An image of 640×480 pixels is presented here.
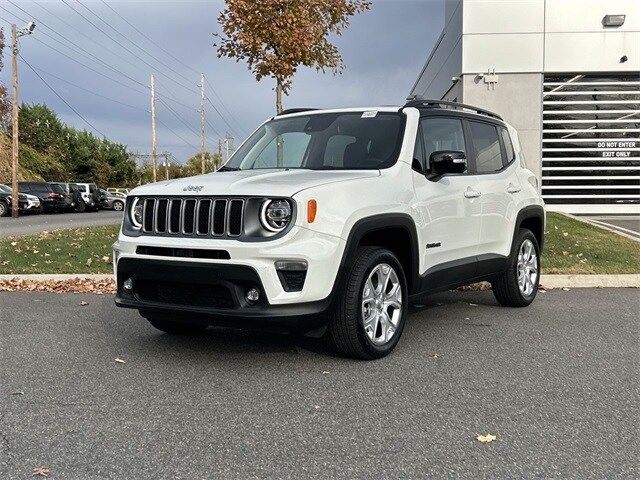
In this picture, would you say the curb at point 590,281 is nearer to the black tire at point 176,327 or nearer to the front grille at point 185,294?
the black tire at point 176,327

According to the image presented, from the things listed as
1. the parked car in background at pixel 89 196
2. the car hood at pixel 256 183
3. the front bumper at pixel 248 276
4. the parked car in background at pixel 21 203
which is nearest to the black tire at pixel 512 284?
the car hood at pixel 256 183

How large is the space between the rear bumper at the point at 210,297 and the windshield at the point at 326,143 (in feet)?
4.85

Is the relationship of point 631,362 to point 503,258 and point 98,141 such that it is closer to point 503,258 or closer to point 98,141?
point 503,258

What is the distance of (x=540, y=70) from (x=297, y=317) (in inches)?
748

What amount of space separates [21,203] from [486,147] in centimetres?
3040

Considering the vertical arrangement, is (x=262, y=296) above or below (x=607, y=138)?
below

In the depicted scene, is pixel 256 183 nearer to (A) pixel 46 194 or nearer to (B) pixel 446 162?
(B) pixel 446 162

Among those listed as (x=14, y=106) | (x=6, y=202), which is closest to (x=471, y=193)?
(x=14, y=106)

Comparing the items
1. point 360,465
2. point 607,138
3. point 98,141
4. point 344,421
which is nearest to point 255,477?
point 360,465

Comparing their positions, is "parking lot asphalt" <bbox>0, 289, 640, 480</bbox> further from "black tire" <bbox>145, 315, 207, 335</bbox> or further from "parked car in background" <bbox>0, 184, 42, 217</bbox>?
"parked car in background" <bbox>0, 184, 42, 217</bbox>

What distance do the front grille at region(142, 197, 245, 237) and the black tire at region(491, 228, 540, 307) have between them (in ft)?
11.1

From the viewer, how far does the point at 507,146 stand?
698 centimetres

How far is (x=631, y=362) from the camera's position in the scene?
4910mm

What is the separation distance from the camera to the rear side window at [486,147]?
20.9 ft
